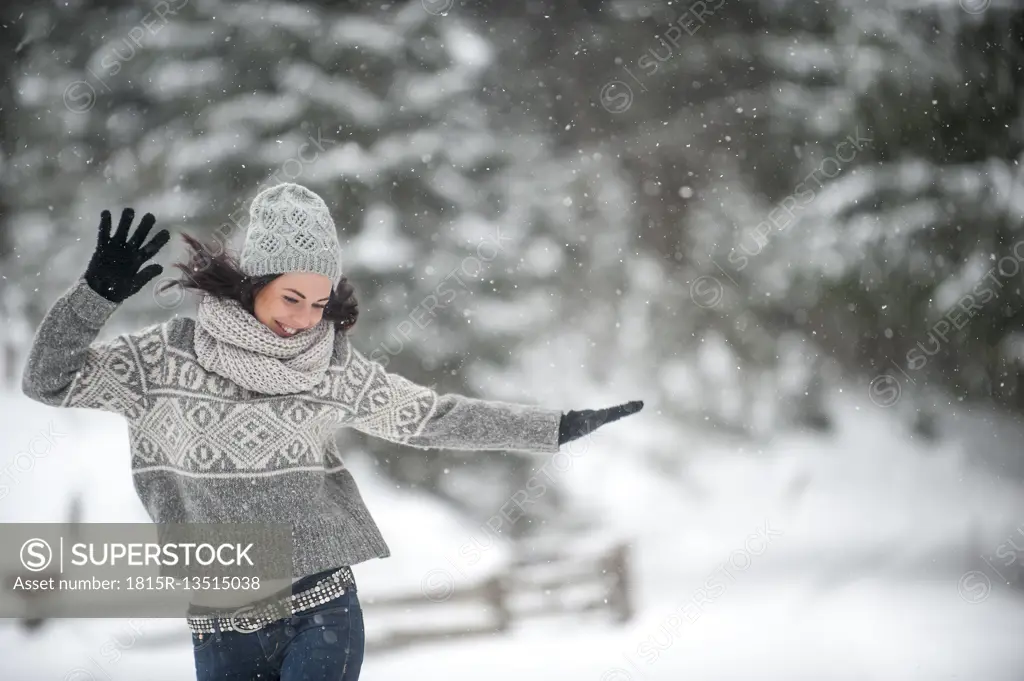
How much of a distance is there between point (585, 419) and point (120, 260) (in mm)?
740

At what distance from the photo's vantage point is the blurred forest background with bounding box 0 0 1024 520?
10.2ft

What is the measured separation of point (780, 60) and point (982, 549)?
2.11 m

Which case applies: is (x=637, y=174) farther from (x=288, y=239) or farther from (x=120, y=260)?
(x=120, y=260)

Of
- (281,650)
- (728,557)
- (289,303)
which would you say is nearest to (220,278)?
(289,303)

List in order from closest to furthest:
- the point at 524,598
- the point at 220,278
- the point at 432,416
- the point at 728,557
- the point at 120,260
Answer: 1. the point at 120,260
2. the point at 220,278
3. the point at 432,416
4. the point at 524,598
5. the point at 728,557

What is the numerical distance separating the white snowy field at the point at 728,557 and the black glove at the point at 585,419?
1.58 meters

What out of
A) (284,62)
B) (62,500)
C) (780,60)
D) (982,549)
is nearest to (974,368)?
(982,549)

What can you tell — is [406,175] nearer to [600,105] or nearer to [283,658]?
[600,105]

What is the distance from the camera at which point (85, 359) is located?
1.22 metres

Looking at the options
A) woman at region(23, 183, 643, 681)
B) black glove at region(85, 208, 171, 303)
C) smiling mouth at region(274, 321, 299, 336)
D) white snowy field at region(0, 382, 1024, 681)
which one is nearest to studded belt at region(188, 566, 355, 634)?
woman at region(23, 183, 643, 681)

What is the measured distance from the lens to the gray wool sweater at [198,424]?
1.19 meters

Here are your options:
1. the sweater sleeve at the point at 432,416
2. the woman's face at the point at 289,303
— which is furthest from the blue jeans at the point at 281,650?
the woman's face at the point at 289,303

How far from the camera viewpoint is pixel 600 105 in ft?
10.9

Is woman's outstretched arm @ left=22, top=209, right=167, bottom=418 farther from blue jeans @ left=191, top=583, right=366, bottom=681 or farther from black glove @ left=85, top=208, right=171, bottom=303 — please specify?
blue jeans @ left=191, top=583, right=366, bottom=681
